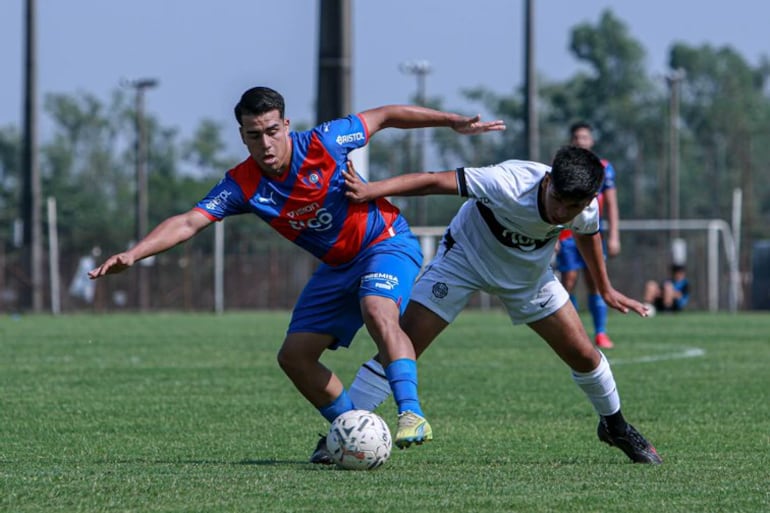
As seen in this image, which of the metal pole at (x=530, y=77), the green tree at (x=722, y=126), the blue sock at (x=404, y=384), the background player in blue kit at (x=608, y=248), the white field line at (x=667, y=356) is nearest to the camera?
the blue sock at (x=404, y=384)

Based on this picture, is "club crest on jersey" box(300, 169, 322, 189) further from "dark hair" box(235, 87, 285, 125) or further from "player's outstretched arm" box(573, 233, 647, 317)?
"player's outstretched arm" box(573, 233, 647, 317)

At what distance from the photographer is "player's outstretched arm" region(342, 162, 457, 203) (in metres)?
6.59

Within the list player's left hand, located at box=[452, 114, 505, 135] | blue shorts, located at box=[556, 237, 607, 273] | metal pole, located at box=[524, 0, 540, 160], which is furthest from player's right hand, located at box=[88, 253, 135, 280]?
metal pole, located at box=[524, 0, 540, 160]

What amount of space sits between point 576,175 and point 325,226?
1.28 m

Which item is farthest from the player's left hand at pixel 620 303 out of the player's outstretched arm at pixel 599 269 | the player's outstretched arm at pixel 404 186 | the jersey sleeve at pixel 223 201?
the jersey sleeve at pixel 223 201

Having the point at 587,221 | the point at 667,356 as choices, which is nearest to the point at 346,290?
the point at 587,221

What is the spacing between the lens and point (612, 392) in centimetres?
720

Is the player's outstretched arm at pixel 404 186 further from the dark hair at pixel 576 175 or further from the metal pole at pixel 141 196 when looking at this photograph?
the metal pole at pixel 141 196

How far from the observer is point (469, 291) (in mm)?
7145

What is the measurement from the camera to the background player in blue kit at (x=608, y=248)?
13938 mm

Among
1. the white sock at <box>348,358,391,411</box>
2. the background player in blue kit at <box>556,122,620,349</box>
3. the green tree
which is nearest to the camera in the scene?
the white sock at <box>348,358,391,411</box>

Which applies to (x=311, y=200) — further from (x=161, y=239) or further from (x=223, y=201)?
(x=161, y=239)

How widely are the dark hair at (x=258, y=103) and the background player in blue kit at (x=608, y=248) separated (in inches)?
284

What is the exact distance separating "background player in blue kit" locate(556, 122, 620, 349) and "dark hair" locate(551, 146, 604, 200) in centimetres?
729
